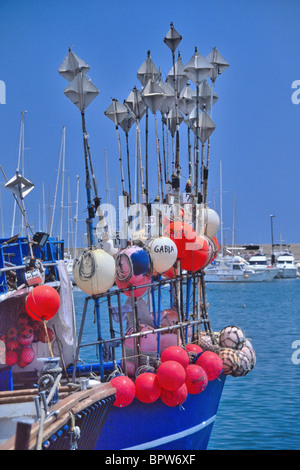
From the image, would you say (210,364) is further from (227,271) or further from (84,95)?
(227,271)

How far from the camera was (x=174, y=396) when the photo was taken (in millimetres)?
11805

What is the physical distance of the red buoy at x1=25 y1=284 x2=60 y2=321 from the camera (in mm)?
11797

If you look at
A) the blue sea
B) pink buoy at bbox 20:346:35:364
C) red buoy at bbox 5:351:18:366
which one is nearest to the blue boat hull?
the blue sea

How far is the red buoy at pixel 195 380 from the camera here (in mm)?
12375

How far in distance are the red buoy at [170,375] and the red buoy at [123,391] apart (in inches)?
21.6

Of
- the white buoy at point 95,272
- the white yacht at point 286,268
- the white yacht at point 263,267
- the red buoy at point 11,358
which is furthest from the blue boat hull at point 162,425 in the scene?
the white yacht at point 286,268

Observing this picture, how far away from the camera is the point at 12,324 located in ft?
46.0

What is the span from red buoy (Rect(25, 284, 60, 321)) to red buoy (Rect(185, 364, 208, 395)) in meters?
2.77

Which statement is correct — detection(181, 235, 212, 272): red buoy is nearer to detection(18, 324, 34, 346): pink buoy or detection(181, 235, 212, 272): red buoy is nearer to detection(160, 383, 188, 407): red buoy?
detection(160, 383, 188, 407): red buoy

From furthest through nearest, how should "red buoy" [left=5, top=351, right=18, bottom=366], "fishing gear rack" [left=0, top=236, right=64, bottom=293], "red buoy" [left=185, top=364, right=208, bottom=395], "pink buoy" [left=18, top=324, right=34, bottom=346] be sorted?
1. "pink buoy" [left=18, top=324, right=34, bottom=346]
2. "red buoy" [left=5, top=351, right=18, bottom=366]
3. "red buoy" [left=185, top=364, right=208, bottom=395]
4. "fishing gear rack" [left=0, top=236, right=64, bottom=293]

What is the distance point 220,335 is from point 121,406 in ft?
13.1

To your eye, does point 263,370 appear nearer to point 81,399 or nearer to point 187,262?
point 187,262

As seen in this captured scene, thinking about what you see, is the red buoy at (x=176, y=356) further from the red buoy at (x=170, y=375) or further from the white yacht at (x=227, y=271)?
the white yacht at (x=227, y=271)

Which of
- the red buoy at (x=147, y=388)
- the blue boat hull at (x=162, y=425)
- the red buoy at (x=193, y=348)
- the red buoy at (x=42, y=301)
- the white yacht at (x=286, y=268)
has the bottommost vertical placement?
the white yacht at (x=286, y=268)
